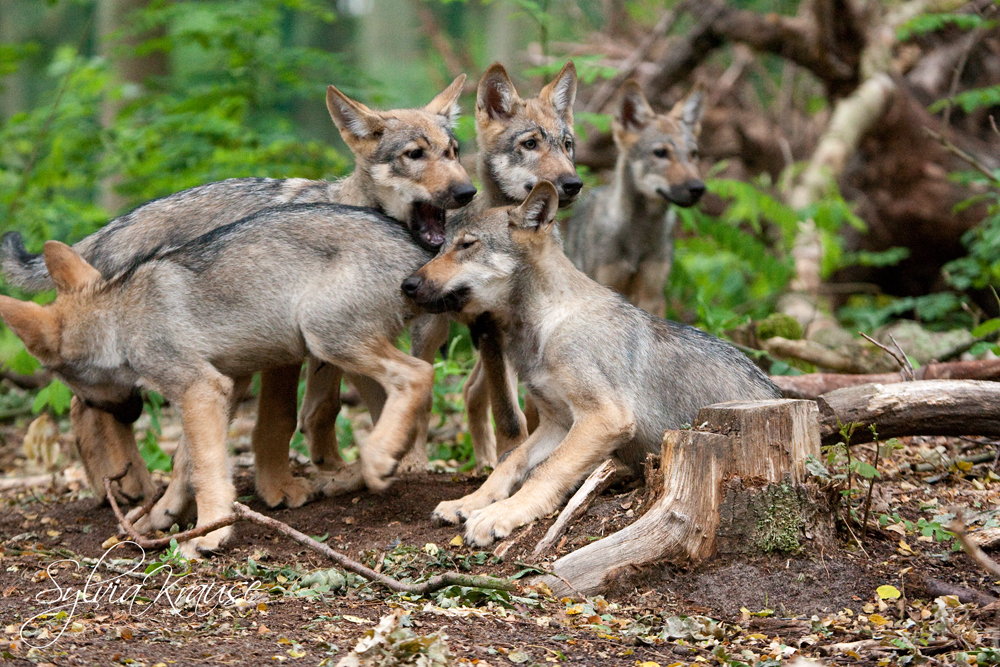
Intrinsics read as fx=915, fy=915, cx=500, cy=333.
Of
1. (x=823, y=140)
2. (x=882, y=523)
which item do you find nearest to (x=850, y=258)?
(x=823, y=140)

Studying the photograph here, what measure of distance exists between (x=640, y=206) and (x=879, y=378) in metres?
3.47

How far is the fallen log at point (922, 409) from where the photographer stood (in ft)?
16.5

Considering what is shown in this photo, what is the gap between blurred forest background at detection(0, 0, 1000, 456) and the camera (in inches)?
361

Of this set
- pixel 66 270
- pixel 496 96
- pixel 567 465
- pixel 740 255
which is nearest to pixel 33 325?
pixel 66 270

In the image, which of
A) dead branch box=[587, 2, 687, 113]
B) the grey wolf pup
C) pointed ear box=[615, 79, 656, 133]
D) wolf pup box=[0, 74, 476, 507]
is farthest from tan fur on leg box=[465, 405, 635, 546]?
dead branch box=[587, 2, 687, 113]

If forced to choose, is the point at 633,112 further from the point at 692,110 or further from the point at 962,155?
the point at 962,155

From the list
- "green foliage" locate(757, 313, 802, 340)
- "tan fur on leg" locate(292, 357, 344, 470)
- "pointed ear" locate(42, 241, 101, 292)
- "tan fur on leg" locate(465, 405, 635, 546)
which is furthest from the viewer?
"green foliage" locate(757, 313, 802, 340)

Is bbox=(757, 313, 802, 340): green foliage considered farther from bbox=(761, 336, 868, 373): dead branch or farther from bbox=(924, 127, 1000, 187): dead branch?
bbox=(924, 127, 1000, 187): dead branch

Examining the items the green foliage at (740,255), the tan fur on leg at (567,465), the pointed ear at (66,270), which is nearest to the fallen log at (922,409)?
the tan fur on leg at (567,465)

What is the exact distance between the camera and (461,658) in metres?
3.36

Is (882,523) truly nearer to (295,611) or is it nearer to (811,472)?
(811,472)

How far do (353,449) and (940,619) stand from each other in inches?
208

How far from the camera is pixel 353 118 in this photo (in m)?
6.04

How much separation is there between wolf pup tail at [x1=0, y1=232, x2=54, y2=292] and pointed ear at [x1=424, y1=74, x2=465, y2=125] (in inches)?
109
